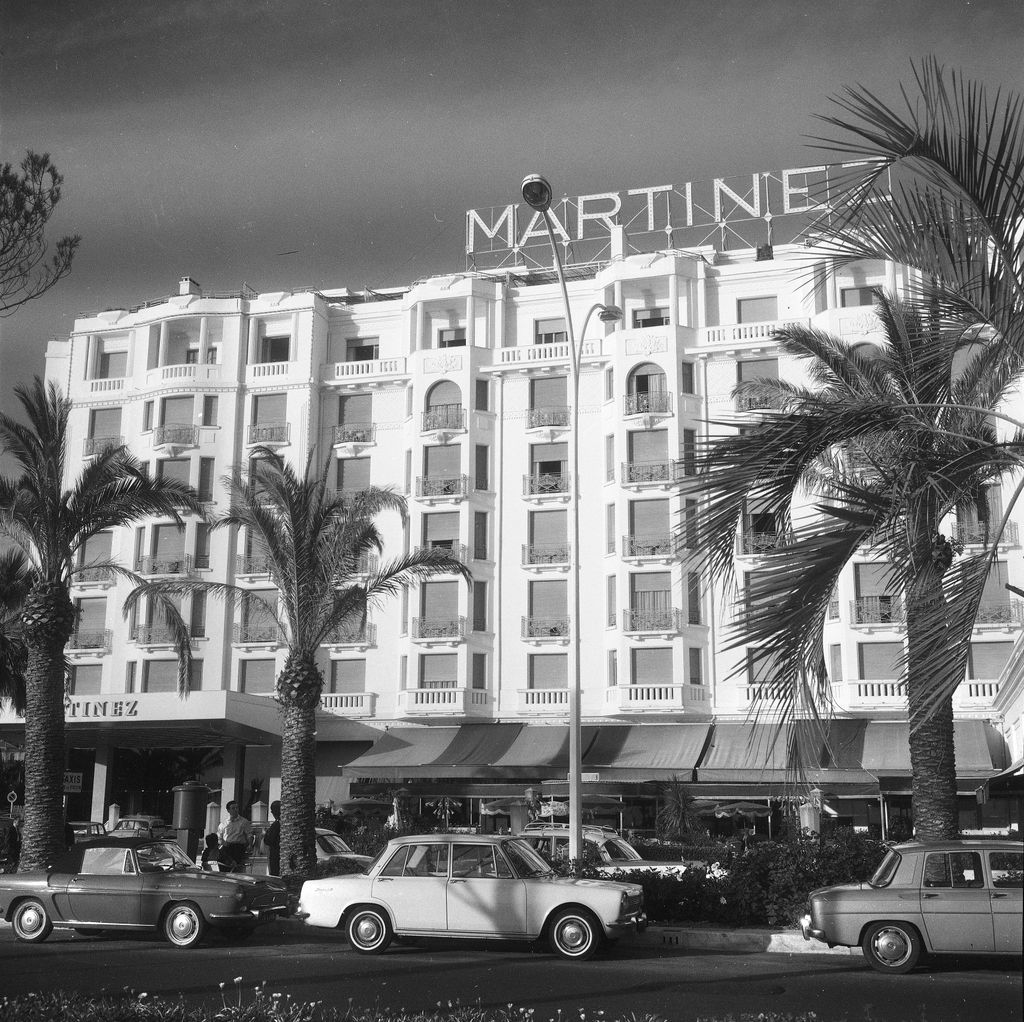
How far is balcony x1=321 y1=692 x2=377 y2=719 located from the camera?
4319 centimetres

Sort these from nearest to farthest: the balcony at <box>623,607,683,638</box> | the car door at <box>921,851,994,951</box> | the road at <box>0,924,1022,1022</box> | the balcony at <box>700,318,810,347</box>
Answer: the road at <box>0,924,1022,1022</box>, the car door at <box>921,851,994,951</box>, the balcony at <box>623,607,683,638</box>, the balcony at <box>700,318,810,347</box>

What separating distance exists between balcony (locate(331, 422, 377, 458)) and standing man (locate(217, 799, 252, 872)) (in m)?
25.3

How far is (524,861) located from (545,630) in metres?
27.7

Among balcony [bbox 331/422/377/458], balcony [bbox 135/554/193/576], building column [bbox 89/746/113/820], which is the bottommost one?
building column [bbox 89/746/113/820]

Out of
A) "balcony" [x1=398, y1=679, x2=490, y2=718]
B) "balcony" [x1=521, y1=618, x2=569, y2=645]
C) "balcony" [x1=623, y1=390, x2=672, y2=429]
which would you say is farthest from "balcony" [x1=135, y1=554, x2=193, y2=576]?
"balcony" [x1=623, y1=390, x2=672, y2=429]

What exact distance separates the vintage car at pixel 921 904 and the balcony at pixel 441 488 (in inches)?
1226

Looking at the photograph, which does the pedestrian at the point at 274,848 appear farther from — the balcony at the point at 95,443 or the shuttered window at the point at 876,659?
the balcony at the point at 95,443

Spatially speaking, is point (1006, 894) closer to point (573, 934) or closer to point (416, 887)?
point (573, 934)

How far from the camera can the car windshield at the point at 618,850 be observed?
21812 millimetres

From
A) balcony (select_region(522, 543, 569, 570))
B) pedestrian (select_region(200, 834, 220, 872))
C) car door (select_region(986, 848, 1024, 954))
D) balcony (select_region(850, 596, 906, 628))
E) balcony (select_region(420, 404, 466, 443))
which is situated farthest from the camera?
balcony (select_region(420, 404, 466, 443))

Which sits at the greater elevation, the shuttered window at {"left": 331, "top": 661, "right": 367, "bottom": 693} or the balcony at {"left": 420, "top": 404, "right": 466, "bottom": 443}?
the balcony at {"left": 420, "top": 404, "right": 466, "bottom": 443}

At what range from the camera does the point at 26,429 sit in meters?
23.0

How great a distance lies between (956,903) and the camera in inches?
487

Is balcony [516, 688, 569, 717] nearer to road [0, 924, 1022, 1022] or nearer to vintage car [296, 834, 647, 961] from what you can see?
road [0, 924, 1022, 1022]
